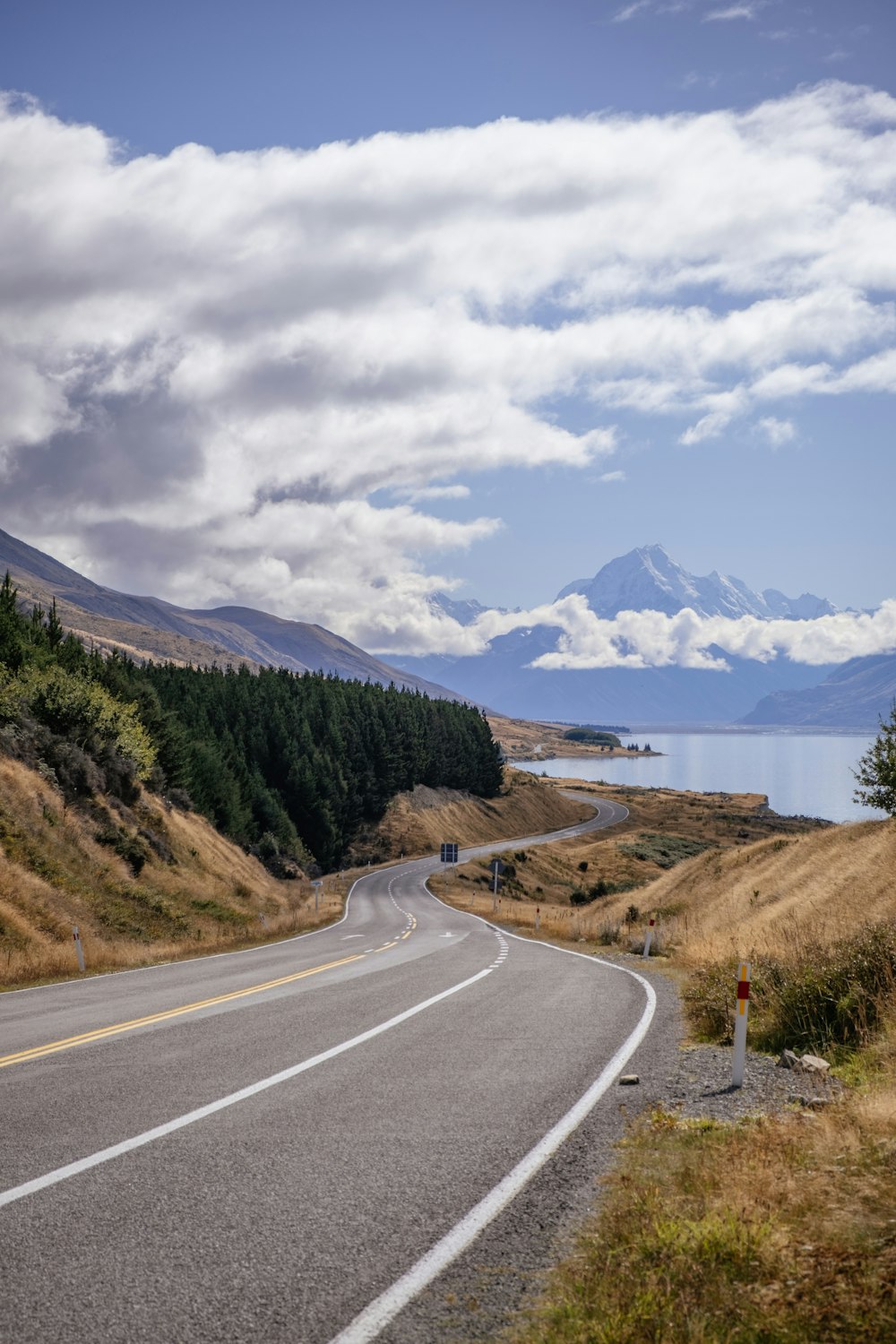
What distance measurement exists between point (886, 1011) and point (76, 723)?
111ft

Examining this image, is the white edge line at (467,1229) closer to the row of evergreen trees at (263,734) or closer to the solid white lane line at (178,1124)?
the solid white lane line at (178,1124)

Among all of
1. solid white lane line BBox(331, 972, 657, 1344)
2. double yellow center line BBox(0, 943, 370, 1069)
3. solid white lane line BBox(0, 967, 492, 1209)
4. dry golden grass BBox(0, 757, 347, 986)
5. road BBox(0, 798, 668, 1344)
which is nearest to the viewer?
solid white lane line BBox(331, 972, 657, 1344)

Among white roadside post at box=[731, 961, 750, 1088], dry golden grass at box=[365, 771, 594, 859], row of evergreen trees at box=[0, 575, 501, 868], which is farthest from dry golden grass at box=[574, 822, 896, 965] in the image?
dry golden grass at box=[365, 771, 594, 859]

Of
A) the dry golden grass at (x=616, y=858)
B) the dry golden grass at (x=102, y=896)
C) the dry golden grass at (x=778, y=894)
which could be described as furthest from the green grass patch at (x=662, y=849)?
the dry golden grass at (x=102, y=896)

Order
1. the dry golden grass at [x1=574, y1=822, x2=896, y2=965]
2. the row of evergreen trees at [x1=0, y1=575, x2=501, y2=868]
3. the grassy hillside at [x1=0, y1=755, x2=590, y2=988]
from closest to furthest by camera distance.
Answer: the dry golden grass at [x1=574, y1=822, x2=896, y2=965] < the grassy hillside at [x1=0, y1=755, x2=590, y2=988] < the row of evergreen trees at [x1=0, y1=575, x2=501, y2=868]

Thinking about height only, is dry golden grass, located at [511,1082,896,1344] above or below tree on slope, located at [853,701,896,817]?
below

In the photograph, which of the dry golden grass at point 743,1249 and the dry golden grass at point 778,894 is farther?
the dry golden grass at point 778,894

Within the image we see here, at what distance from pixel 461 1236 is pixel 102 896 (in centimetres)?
2603

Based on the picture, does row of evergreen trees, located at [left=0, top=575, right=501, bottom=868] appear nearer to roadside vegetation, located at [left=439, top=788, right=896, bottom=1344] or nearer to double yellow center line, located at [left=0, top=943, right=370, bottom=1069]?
double yellow center line, located at [left=0, top=943, right=370, bottom=1069]

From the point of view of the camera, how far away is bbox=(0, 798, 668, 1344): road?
4.54m

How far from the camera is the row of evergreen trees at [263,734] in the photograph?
39750mm

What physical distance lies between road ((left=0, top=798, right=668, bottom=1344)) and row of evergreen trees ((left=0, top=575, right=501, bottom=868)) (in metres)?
26.6

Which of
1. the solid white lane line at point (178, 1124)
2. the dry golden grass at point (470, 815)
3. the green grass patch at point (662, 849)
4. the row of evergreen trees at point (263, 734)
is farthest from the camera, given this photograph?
the dry golden grass at point (470, 815)

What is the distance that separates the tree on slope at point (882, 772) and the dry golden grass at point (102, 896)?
2306cm
